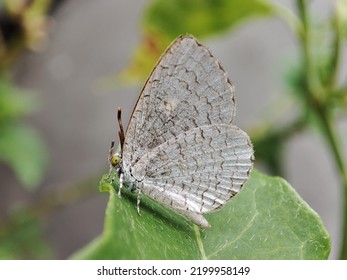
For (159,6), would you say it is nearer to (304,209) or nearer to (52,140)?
(304,209)

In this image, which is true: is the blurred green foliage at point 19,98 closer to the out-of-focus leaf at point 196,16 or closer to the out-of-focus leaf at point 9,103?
the out-of-focus leaf at point 9,103

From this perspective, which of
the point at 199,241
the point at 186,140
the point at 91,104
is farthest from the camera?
the point at 91,104

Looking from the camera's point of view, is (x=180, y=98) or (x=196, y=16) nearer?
(x=180, y=98)

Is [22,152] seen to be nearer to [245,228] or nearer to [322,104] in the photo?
[322,104]

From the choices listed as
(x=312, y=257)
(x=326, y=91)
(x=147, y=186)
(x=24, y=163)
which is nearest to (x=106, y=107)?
(x=24, y=163)

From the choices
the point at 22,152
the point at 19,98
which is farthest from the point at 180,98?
the point at 19,98
